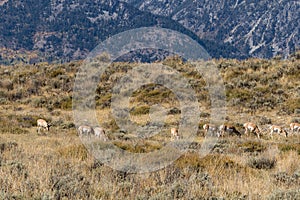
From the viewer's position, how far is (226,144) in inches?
482

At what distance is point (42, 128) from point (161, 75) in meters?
14.7

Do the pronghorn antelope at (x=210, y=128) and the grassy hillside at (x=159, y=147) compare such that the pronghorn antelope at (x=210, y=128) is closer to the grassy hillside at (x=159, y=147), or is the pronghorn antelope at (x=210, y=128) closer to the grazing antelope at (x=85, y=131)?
the grassy hillside at (x=159, y=147)

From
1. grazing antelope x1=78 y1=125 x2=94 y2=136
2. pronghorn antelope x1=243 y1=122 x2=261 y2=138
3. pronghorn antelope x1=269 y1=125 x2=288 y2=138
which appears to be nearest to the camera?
grazing antelope x1=78 y1=125 x2=94 y2=136

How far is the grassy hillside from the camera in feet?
19.4

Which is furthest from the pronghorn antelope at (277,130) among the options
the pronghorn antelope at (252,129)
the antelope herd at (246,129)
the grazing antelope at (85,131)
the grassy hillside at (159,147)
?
the grazing antelope at (85,131)

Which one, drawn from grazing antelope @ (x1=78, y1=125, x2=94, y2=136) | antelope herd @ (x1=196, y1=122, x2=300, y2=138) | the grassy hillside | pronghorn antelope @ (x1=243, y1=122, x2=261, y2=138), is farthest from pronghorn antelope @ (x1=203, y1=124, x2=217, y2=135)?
grazing antelope @ (x1=78, y1=125, x2=94, y2=136)

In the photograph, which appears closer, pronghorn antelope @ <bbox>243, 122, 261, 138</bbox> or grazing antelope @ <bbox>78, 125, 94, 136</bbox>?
grazing antelope @ <bbox>78, 125, 94, 136</bbox>

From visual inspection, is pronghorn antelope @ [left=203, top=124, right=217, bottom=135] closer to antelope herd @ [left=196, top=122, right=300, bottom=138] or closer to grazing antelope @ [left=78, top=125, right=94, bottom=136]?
antelope herd @ [left=196, top=122, right=300, bottom=138]

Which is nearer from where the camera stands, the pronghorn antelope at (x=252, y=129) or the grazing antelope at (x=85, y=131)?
the grazing antelope at (x=85, y=131)

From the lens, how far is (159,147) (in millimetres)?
10922

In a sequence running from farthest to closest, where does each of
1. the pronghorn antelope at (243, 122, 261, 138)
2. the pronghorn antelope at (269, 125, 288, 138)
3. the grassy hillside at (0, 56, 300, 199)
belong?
1. the pronghorn antelope at (243, 122, 261, 138)
2. the pronghorn antelope at (269, 125, 288, 138)
3. the grassy hillside at (0, 56, 300, 199)

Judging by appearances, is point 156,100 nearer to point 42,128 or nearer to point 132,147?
point 42,128

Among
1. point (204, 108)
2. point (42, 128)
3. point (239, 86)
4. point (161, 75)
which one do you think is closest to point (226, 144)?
point (42, 128)

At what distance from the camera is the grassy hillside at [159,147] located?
5.90 metres
